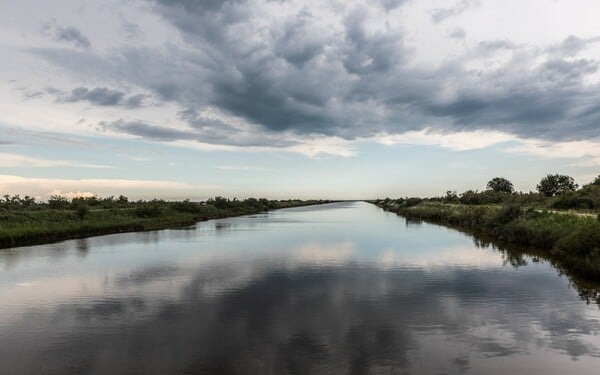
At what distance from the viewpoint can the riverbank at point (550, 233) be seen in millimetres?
20938

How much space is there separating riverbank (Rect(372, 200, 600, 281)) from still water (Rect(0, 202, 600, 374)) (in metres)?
1.46

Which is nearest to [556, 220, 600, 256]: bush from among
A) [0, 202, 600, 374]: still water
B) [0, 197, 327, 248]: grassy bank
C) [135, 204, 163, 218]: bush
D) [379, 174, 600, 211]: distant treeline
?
[0, 202, 600, 374]: still water

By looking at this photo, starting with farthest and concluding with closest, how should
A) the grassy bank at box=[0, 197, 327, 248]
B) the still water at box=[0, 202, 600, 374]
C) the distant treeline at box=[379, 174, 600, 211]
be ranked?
1. the distant treeline at box=[379, 174, 600, 211]
2. the grassy bank at box=[0, 197, 327, 248]
3. the still water at box=[0, 202, 600, 374]

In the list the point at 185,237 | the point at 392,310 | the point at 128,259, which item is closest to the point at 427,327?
the point at 392,310

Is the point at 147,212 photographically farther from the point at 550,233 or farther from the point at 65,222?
the point at 550,233

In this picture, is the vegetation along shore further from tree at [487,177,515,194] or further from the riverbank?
tree at [487,177,515,194]

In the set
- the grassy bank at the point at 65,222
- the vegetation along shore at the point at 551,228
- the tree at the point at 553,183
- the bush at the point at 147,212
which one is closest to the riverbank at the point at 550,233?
the vegetation along shore at the point at 551,228

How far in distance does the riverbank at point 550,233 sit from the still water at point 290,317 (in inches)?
57.3

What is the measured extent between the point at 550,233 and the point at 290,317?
70.3 ft

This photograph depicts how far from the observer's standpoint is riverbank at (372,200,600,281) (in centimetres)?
2094

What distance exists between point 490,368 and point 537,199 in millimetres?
67421

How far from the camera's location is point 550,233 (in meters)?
28.4

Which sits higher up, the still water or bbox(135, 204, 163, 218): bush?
bbox(135, 204, 163, 218): bush

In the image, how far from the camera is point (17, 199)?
68.9 meters
